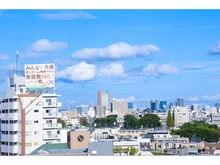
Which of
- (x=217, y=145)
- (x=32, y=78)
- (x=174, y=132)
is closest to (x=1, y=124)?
(x=32, y=78)

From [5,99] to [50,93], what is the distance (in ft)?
2.70

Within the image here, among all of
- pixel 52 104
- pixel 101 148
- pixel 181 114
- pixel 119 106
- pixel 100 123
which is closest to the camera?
pixel 101 148

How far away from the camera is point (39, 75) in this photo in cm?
796

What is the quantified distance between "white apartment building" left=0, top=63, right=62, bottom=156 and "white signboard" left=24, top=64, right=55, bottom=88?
0.12 m

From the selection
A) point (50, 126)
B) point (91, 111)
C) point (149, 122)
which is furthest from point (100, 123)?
point (50, 126)

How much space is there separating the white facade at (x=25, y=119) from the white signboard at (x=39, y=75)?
14 centimetres

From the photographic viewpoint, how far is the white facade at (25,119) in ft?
25.2

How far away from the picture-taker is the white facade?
303 inches

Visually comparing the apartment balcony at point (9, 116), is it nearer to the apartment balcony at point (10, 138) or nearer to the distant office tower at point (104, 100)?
the apartment balcony at point (10, 138)

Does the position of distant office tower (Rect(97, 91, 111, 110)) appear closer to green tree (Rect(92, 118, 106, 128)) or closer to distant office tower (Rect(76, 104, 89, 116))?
distant office tower (Rect(76, 104, 89, 116))

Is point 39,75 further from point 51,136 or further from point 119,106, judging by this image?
point 119,106

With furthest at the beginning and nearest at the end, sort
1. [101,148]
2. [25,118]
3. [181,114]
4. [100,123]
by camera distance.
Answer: [181,114]
[100,123]
[25,118]
[101,148]

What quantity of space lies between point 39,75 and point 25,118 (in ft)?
2.67
